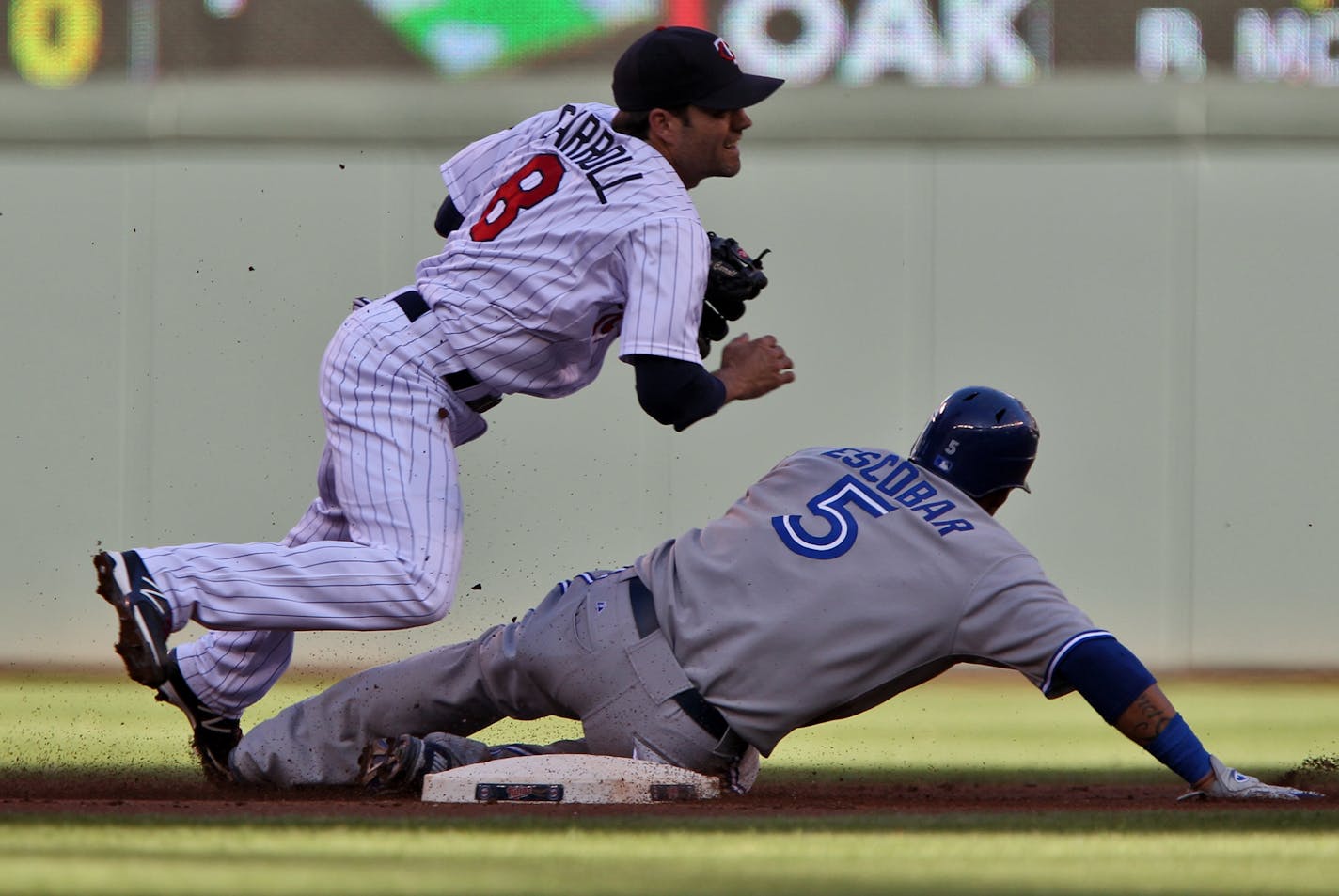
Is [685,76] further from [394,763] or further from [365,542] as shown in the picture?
[394,763]

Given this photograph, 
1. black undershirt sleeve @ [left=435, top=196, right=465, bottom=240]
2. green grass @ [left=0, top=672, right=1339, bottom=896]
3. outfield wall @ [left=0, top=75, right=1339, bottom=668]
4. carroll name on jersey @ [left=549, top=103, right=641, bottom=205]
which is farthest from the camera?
outfield wall @ [left=0, top=75, right=1339, bottom=668]

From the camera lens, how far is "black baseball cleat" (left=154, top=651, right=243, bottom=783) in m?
3.35

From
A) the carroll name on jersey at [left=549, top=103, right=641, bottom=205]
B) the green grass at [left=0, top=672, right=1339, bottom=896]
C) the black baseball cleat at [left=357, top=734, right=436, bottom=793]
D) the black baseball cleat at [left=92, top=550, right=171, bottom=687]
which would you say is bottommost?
the black baseball cleat at [left=357, top=734, right=436, bottom=793]

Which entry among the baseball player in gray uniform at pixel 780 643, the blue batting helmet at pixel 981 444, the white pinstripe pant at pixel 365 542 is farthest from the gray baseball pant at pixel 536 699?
the blue batting helmet at pixel 981 444

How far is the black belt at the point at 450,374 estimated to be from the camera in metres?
3.25

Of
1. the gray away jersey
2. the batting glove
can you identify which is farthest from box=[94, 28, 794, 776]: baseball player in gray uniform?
the batting glove

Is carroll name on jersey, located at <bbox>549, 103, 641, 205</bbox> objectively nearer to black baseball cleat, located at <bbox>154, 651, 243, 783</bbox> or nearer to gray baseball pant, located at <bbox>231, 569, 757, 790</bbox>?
gray baseball pant, located at <bbox>231, 569, 757, 790</bbox>

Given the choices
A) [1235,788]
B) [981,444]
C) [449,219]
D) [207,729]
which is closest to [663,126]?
[449,219]

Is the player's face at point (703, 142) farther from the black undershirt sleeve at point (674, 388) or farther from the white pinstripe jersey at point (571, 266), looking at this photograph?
the black undershirt sleeve at point (674, 388)

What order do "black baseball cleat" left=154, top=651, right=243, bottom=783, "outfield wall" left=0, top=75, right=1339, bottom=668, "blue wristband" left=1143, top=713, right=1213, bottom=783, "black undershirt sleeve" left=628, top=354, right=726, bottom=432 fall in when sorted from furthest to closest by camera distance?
1. "outfield wall" left=0, top=75, right=1339, bottom=668
2. "black baseball cleat" left=154, top=651, right=243, bottom=783
3. "black undershirt sleeve" left=628, top=354, right=726, bottom=432
4. "blue wristband" left=1143, top=713, right=1213, bottom=783

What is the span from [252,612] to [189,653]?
1.27 ft

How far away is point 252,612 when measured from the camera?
10.0 ft

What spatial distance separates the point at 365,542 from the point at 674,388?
2.05 ft

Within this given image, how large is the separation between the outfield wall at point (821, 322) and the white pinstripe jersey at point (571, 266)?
312cm
